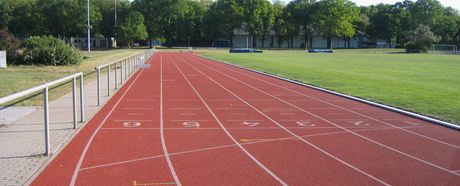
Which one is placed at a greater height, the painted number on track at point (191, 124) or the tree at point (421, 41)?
the tree at point (421, 41)

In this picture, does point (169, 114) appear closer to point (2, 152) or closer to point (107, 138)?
point (107, 138)

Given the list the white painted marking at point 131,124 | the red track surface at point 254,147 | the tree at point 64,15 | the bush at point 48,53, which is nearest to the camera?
the red track surface at point 254,147

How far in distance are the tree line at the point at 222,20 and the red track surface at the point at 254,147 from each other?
7718 cm

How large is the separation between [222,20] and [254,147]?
93.8 m

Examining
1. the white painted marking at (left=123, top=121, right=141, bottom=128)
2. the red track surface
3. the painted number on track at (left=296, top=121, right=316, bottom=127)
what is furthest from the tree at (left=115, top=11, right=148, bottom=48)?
the painted number on track at (left=296, top=121, right=316, bottom=127)

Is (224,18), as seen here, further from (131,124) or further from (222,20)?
(131,124)

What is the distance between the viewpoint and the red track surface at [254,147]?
632cm

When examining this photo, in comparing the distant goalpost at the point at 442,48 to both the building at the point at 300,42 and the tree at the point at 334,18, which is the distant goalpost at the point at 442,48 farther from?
the building at the point at 300,42

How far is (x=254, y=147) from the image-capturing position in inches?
317

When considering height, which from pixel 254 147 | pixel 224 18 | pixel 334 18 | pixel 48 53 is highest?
pixel 334 18

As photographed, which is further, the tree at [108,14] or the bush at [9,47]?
the tree at [108,14]

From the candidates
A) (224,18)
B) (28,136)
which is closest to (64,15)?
(224,18)

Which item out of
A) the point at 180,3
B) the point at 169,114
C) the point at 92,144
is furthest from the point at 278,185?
the point at 180,3

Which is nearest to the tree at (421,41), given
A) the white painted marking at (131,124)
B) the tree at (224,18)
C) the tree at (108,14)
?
the tree at (224,18)
